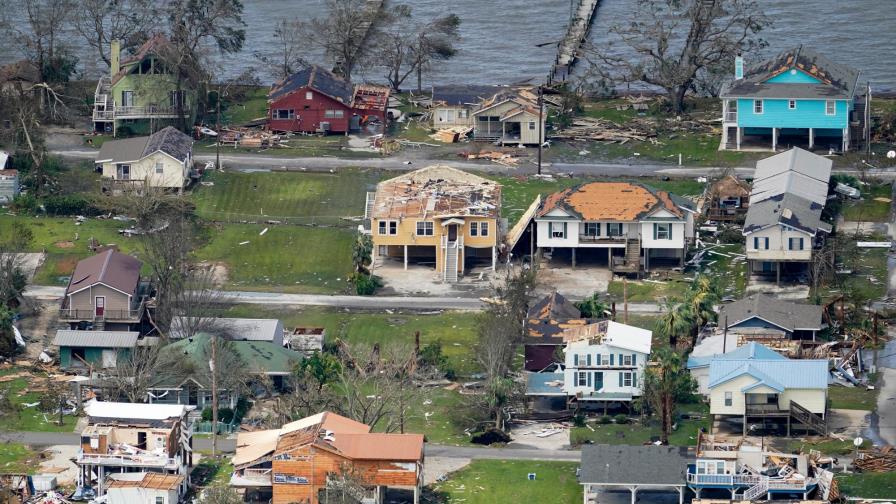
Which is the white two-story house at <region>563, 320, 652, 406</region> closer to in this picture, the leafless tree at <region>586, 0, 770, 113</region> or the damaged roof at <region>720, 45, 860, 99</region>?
the damaged roof at <region>720, 45, 860, 99</region>

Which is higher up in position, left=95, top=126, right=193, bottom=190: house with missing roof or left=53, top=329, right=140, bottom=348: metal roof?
left=95, top=126, right=193, bottom=190: house with missing roof

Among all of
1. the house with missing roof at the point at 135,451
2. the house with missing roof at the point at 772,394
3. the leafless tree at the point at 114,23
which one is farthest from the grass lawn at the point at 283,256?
the leafless tree at the point at 114,23

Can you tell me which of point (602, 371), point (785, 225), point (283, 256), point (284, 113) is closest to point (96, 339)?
point (283, 256)

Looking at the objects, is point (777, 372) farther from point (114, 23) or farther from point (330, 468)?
point (114, 23)

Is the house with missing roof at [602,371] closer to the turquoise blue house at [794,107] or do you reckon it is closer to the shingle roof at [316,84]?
the turquoise blue house at [794,107]

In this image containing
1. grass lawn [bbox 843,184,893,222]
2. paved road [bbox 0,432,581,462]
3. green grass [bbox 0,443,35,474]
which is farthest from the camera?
grass lawn [bbox 843,184,893,222]

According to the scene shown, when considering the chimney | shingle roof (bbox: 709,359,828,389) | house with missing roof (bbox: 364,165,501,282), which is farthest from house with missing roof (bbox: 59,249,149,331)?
the chimney
